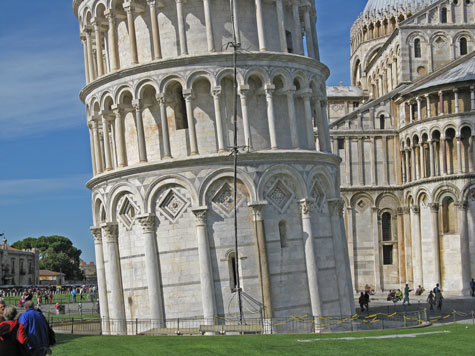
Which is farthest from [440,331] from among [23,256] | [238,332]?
[23,256]

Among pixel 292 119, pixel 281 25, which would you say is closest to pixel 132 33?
pixel 281 25

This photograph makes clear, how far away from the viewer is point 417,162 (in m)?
60.1

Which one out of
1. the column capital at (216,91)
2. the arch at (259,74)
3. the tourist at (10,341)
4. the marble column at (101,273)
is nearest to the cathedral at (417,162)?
the arch at (259,74)

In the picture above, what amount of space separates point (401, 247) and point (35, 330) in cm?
5067

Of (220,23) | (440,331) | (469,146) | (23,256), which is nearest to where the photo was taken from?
(440,331)

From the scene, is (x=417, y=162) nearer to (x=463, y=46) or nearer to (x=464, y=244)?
(x=464, y=244)

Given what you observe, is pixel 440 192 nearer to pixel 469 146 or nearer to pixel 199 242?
pixel 469 146

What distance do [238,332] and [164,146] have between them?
891 centimetres

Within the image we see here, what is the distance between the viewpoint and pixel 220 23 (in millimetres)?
34500

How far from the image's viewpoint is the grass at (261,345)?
72.8ft

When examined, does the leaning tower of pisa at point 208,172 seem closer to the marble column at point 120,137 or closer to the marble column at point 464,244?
the marble column at point 120,137

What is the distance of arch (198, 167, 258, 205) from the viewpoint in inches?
1282

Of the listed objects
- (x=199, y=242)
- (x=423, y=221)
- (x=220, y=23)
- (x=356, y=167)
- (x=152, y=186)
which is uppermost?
(x=356, y=167)

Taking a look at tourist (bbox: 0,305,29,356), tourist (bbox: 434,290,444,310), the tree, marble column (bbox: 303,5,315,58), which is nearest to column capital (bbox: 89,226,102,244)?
marble column (bbox: 303,5,315,58)
